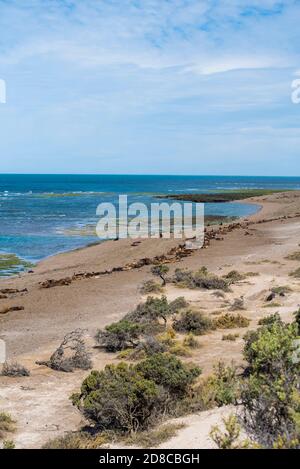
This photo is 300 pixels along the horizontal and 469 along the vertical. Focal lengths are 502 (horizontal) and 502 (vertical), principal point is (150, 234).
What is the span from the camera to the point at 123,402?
8.14 meters

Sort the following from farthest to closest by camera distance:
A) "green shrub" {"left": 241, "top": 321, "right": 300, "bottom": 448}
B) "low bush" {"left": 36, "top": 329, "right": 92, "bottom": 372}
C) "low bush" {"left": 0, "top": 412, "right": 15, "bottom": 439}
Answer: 1. "low bush" {"left": 36, "top": 329, "right": 92, "bottom": 372}
2. "low bush" {"left": 0, "top": 412, "right": 15, "bottom": 439}
3. "green shrub" {"left": 241, "top": 321, "right": 300, "bottom": 448}

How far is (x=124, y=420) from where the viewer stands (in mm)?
7891

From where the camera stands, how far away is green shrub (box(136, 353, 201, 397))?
8.90 meters

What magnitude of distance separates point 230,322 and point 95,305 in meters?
5.91

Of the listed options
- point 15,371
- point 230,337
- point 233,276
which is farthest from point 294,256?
point 15,371

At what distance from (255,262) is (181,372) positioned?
1760cm

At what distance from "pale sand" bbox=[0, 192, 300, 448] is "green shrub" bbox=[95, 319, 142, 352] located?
397 millimetres

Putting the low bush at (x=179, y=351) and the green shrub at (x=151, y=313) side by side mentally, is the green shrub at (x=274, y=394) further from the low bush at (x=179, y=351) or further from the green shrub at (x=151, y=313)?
the green shrub at (x=151, y=313)
